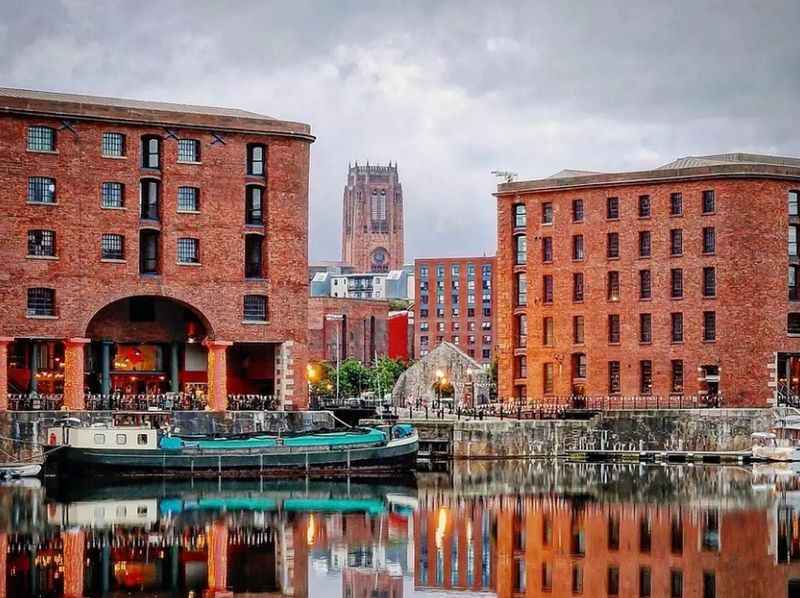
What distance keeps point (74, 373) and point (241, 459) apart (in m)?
10.3

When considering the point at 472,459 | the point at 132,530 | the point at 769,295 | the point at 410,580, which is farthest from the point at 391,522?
the point at 769,295

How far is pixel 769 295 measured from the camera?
8781cm

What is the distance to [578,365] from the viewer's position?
91.8 meters

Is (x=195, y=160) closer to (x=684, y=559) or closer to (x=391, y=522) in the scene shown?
(x=391, y=522)

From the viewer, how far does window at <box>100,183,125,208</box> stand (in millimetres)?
77812

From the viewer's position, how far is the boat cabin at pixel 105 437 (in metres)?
69.2

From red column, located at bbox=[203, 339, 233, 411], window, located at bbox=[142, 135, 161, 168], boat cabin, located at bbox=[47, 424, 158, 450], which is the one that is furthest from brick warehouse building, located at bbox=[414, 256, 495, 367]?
boat cabin, located at bbox=[47, 424, 158, 450]

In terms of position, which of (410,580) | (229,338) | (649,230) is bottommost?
(410,580)

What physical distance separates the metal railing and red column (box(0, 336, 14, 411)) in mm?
610

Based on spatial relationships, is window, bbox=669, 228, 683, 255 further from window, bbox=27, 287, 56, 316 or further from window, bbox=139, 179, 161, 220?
window, bbox=27, 287, 56, 316

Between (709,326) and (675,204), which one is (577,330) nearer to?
(709,326)

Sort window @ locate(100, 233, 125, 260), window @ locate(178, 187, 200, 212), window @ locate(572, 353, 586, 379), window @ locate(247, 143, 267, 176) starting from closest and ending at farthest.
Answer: window @ locate(100, 233, 125, 260) < window @ locate(178, 187, 200, 212) < window @ locate(247, 143, 267, 176) < window @ locate(572, 353, 586, 379)

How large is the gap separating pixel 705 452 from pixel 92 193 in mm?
32593

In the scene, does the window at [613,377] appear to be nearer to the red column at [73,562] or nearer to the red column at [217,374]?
the red column at [217,374]
